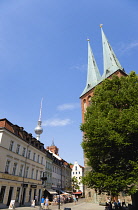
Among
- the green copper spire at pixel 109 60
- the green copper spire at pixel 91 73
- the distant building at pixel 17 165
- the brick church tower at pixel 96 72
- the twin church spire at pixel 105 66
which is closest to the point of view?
the distant building at pixel 17 165

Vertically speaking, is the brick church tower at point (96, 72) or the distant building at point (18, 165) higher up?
the brick church tower at point (96, 72)

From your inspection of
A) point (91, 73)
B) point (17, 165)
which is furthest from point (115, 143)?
point (91, 73)

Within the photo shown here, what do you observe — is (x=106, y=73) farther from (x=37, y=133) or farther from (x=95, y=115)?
(x=37, y=133)

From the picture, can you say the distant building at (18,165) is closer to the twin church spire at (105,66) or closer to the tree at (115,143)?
the tree at (115,143)

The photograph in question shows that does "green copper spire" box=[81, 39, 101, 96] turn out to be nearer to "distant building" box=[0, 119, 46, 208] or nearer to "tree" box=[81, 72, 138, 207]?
"distant building" box=[0, 119, 46, 208]

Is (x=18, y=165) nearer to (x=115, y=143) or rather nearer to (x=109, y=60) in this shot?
(x=115, y=143)

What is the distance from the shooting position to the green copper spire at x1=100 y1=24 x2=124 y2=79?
140 feet

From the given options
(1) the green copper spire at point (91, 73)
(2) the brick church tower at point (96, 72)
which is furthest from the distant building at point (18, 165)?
(1) the green copper spire at point (91, 73)

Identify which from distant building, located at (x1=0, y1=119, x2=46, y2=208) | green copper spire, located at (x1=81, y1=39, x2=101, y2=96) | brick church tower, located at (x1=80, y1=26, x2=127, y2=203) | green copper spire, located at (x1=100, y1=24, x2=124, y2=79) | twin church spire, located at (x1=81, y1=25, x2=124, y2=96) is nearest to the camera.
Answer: distant building, located at (x1=0, y1=119, x2=46, y2=208)

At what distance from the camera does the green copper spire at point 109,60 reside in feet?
140

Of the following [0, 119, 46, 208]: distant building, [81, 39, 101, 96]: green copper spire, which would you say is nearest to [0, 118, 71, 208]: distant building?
[0, 119, 46, 208]: distant building

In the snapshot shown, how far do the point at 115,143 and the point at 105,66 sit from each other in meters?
36.0

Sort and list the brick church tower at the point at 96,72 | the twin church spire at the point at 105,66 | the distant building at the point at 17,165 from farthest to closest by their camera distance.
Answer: the twin church spire at the point at 105,66 → the brick church tower at the point at 96,72 → the distant building at the point at 17,165

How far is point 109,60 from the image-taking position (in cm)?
4612
